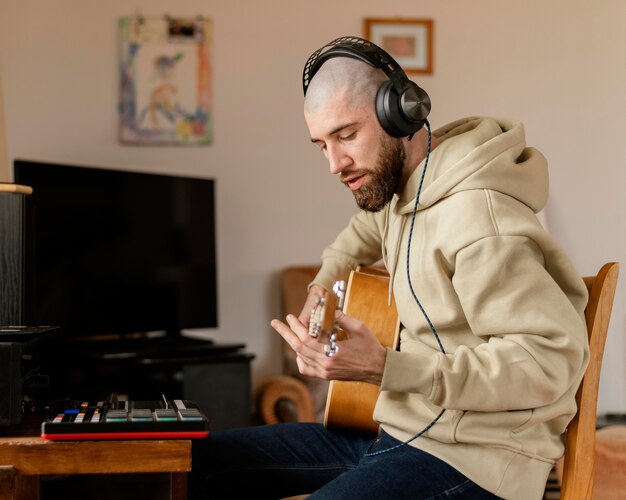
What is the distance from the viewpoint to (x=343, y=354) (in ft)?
3.97

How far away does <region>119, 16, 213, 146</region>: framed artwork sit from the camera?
11.4ft

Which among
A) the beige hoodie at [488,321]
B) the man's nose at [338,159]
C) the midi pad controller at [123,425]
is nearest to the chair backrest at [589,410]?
the beige hoodie at [488,321]

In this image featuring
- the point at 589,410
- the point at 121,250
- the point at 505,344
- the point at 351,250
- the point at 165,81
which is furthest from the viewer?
the point at 165,81

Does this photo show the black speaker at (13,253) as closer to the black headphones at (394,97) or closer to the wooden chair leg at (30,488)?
the wooden chair leg at (30,488)

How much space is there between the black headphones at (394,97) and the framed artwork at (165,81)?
1.98 metres

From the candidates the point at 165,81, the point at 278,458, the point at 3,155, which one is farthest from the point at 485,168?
the point at 165,81

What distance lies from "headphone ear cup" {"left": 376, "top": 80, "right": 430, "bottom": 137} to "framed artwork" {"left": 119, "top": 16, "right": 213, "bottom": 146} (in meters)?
2.04

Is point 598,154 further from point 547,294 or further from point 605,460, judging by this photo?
point 547,294

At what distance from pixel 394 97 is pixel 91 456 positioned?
80 centimetres

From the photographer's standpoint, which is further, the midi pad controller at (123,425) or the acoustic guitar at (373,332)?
the acoustic guitar at (373,332)

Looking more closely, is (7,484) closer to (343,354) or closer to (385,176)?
(343,354)

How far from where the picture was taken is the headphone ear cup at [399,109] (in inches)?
60.7

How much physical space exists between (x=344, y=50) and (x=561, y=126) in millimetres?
2320

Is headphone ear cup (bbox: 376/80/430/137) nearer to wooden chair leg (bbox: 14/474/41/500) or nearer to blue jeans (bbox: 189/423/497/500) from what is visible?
blue jeans (bbox: 189/423/497/500)
